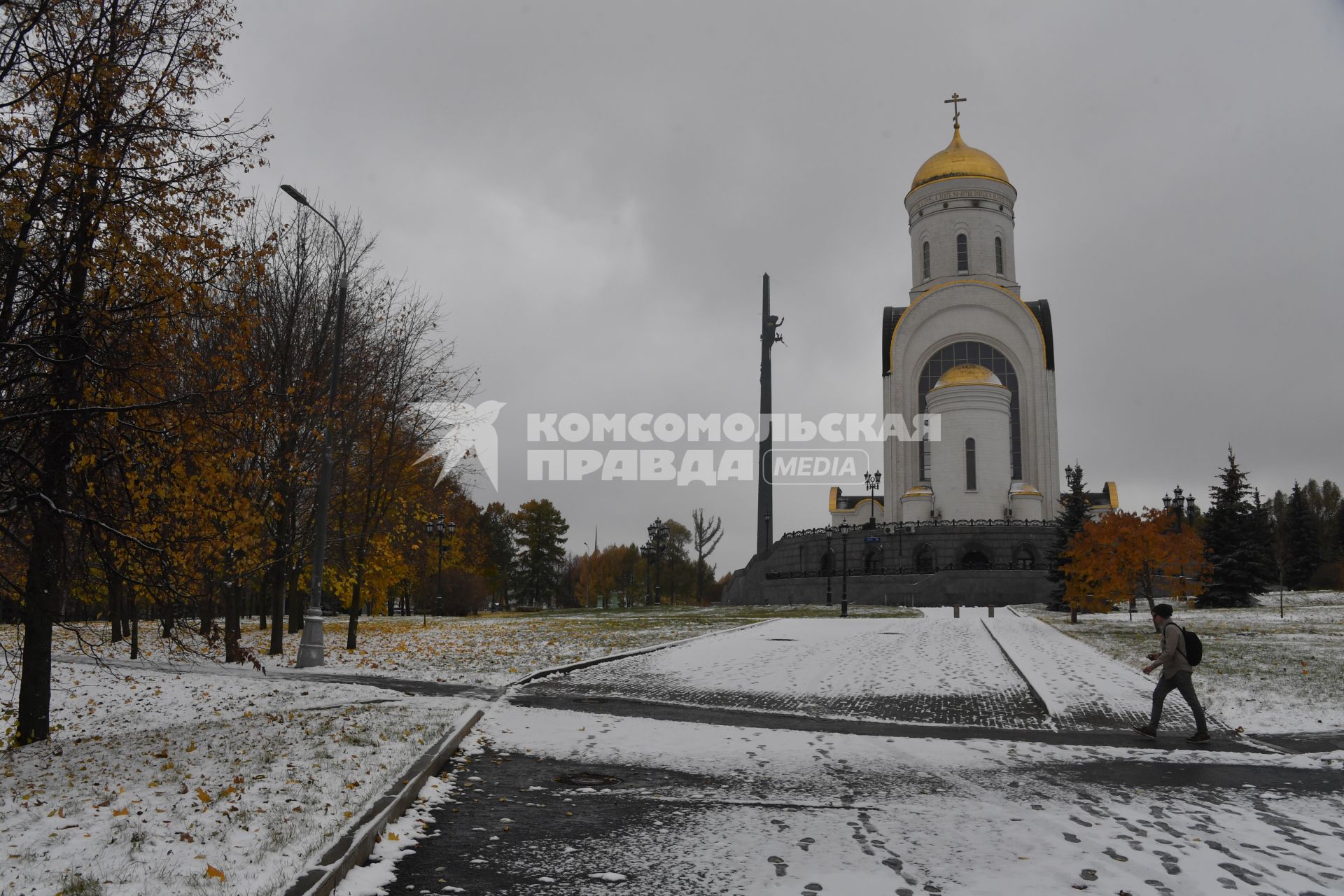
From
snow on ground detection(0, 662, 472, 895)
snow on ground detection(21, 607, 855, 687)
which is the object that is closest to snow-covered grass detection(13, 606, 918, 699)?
snow on ground detection(21, 607, 855, 687)

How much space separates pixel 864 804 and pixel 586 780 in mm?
2196

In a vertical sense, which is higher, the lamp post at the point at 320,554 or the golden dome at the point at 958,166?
the golden dome at the point at 958,166

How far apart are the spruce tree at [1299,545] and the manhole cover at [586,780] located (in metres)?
65.2

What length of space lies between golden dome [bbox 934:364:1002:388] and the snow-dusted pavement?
4562 cm

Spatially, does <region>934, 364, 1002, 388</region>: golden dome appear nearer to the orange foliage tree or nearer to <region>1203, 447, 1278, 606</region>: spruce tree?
<region>1203, 447, 1278, 606</region>: spruce tree

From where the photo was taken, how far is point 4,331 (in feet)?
24.5

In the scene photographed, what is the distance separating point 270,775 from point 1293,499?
76.3m

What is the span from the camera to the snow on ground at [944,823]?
492 cm

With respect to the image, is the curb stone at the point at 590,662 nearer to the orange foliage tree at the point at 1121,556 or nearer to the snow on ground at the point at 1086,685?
the snow on ground at the point at 1086,685

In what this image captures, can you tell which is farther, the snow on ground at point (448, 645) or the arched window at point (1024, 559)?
the arched window at point (1024, 559)

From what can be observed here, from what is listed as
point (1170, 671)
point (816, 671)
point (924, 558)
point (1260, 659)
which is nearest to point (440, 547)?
point (924, 558)

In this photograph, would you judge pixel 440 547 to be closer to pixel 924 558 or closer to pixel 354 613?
pixel 354 613

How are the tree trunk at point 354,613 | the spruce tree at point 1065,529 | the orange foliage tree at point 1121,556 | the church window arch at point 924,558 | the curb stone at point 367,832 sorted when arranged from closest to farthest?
1. the curb stone at point 367,832
2. the tree trunk at point 354,613
3. the orange foliage tree at point 1121,556
4. the spruce tree at point 1065,529
5. the church window arch at point 924,558

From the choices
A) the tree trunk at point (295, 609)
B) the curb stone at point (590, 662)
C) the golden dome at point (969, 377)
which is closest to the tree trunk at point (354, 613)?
the tree trunk at point (295, 609)
